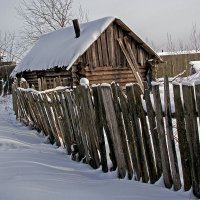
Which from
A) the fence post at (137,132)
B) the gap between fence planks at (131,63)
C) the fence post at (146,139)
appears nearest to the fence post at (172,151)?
the fence post at (146,139)

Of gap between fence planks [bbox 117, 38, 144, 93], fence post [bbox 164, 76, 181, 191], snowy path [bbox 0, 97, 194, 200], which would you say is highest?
gap between fence planks [bbox 117, 38, 144, 93]

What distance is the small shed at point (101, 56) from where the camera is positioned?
17.5m

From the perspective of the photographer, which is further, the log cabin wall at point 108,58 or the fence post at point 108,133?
the log cabin wall at point 108,58

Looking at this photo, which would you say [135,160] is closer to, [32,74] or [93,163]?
[93,163]

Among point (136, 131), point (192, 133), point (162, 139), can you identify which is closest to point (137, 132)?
point (136, 131)

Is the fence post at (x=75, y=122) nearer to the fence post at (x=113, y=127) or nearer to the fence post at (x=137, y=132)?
the fence post at (x=113, y=127)

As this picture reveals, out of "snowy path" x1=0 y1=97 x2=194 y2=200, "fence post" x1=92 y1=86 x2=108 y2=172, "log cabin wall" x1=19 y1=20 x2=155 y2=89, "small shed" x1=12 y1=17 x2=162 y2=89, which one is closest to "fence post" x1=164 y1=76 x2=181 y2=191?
"snowy path" x1=0 y1=97 x2=194 y2=200

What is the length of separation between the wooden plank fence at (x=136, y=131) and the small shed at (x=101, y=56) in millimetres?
10268

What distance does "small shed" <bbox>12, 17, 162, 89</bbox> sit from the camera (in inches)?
688

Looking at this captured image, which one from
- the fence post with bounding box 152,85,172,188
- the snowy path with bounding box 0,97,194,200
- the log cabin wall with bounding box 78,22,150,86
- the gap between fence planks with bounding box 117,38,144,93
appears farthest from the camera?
the gap between fence planks with bounding box 117,38,144,93

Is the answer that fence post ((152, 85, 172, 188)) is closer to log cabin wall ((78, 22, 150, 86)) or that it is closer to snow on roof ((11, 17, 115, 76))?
snow on roof ((11, 17, 115, 76))

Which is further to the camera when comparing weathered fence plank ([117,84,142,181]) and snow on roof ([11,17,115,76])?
snow on roof ([11,17,115,76])

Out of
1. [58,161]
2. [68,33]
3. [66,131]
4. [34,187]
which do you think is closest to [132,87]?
[34,187]

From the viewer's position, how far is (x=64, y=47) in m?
19.5
